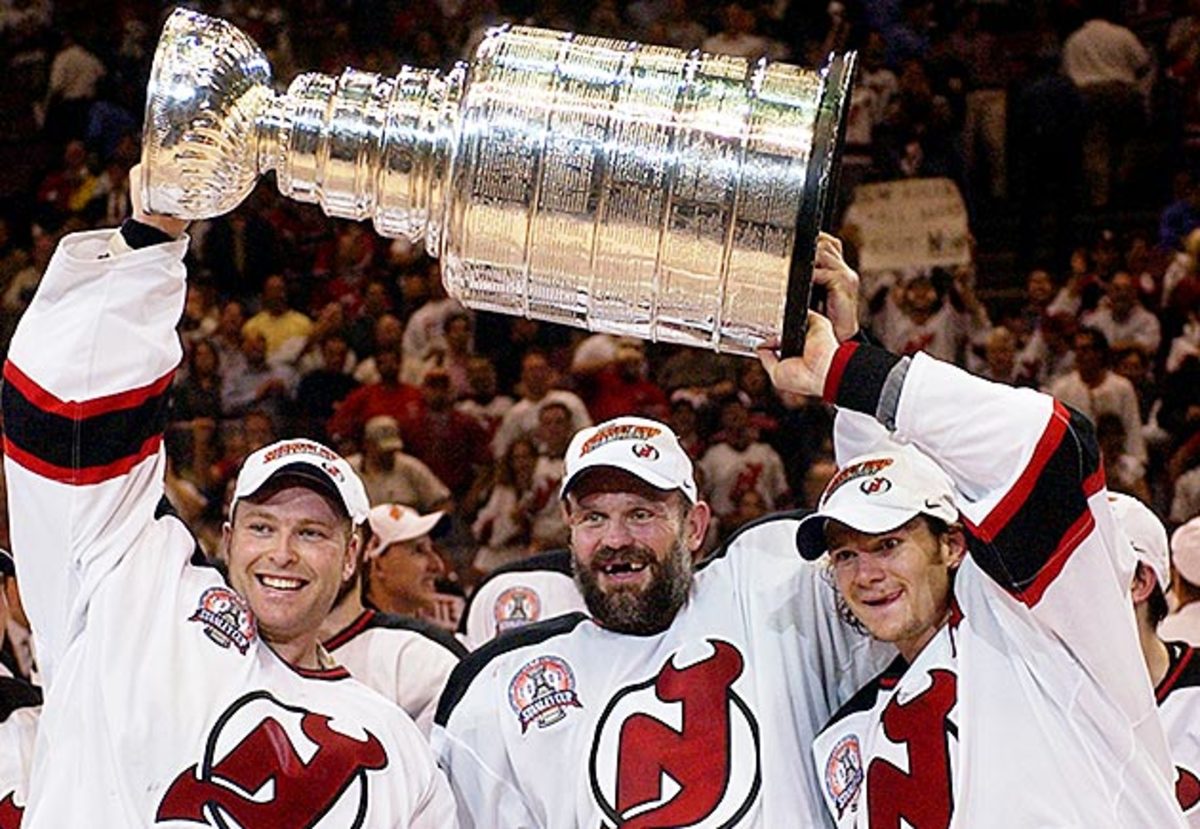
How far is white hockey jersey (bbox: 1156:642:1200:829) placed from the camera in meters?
3.43

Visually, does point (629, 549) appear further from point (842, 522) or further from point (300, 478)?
point (300, 478)

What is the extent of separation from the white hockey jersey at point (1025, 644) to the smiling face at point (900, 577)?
134mm

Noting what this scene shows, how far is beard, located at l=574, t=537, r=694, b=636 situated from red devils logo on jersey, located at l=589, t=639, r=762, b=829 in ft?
0.26

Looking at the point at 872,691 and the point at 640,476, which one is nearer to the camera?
the point at 872,691

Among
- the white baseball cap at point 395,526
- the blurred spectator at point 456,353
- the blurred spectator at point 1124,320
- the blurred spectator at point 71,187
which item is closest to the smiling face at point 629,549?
the white baseball cap at point 395,526

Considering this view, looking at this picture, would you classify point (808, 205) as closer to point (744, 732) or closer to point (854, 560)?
point (854, 560)

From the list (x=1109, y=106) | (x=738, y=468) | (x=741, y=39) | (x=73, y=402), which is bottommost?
(x=738, y=468)

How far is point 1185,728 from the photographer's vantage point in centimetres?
345

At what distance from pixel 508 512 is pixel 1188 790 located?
162 inches

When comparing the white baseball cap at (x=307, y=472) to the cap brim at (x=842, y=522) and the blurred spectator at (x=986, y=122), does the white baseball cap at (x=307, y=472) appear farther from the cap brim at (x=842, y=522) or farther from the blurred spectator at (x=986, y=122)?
the blurred spectator at (x=986, y=122)

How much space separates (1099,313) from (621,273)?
6.00m

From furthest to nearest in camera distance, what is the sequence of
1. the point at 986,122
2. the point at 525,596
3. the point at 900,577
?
the point at 986,122 → the point at 525,596 → the point at 900,577

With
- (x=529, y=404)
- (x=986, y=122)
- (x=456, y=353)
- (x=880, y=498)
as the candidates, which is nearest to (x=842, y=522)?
(x=880, y=498)

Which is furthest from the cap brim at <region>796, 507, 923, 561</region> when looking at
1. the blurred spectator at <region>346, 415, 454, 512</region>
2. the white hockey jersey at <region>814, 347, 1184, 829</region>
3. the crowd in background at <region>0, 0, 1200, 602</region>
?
the blurred spectator at <region>346, 415, 454, 512</region>
